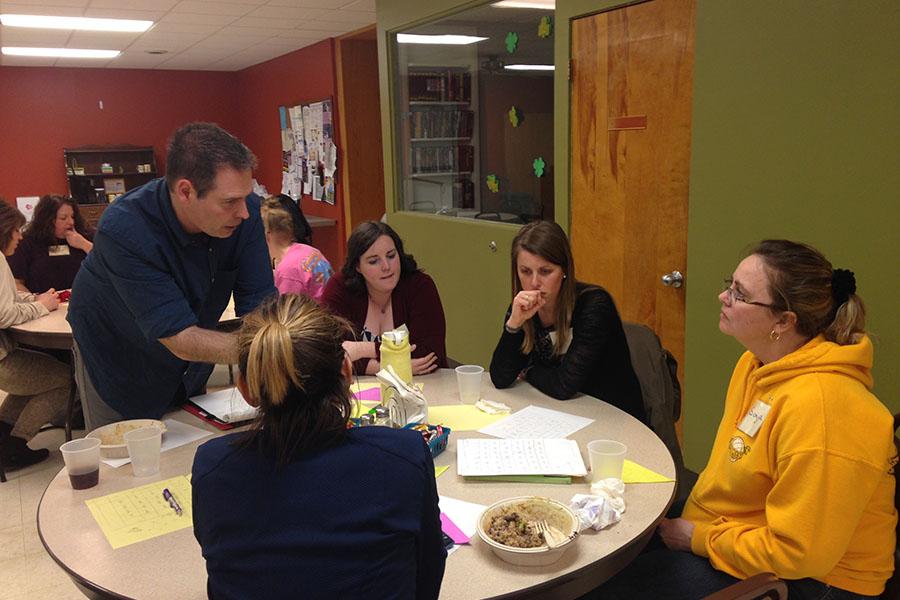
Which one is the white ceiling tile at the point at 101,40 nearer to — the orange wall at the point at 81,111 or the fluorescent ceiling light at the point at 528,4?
the orange wall at the point at 81,111

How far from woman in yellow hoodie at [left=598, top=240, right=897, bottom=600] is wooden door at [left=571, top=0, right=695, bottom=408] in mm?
1453

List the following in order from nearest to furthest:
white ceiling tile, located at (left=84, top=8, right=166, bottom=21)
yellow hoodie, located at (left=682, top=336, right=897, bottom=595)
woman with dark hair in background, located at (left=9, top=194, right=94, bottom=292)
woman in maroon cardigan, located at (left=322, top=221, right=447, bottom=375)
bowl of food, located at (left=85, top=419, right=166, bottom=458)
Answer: yellow hoodie, located at (left=682, top=336, right=897, bottom=595) → bowl of food, located at (left=85, top=419, right=166, bottom=458) → woman in maroon cardigan, located at (left=322, top=221, right=447, bottom=375) → woman with dark hair in background, located at (left=9, top=194, right=94, bottom=292) → white ceiling tile, located at (left=84, top=8, right=166, bottom=21)

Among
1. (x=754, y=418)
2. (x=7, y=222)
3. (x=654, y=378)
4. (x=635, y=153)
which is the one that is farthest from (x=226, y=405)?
(x=7, y=222)

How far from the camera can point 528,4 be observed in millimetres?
3713

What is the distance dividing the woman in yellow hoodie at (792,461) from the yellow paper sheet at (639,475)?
0.45 ft

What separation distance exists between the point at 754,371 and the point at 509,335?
81cm

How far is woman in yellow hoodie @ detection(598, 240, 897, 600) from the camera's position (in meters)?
1.29

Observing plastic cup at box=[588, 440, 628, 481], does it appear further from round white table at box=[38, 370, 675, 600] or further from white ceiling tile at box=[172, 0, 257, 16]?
white ceiling tile at box=[172, 0, 257, 16]

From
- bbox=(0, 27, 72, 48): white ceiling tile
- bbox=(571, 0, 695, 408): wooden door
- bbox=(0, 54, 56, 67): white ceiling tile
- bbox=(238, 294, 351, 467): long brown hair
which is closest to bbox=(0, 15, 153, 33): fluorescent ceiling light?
bbox=(0, 27, 72, 48): white ceiling tile

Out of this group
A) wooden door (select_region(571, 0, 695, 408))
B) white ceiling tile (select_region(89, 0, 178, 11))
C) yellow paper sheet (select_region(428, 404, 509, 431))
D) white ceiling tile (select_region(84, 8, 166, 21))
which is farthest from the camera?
white ceiling tile (select_region(84, 8, 166, 21))

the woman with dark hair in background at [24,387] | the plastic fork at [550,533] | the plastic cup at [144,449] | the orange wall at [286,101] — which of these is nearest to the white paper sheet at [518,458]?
the plastic fork at [550,533]

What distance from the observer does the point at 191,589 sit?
1205 mm

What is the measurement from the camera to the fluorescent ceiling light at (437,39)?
4293mm

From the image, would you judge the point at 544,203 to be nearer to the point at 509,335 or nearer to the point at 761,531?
the point at 509,335
